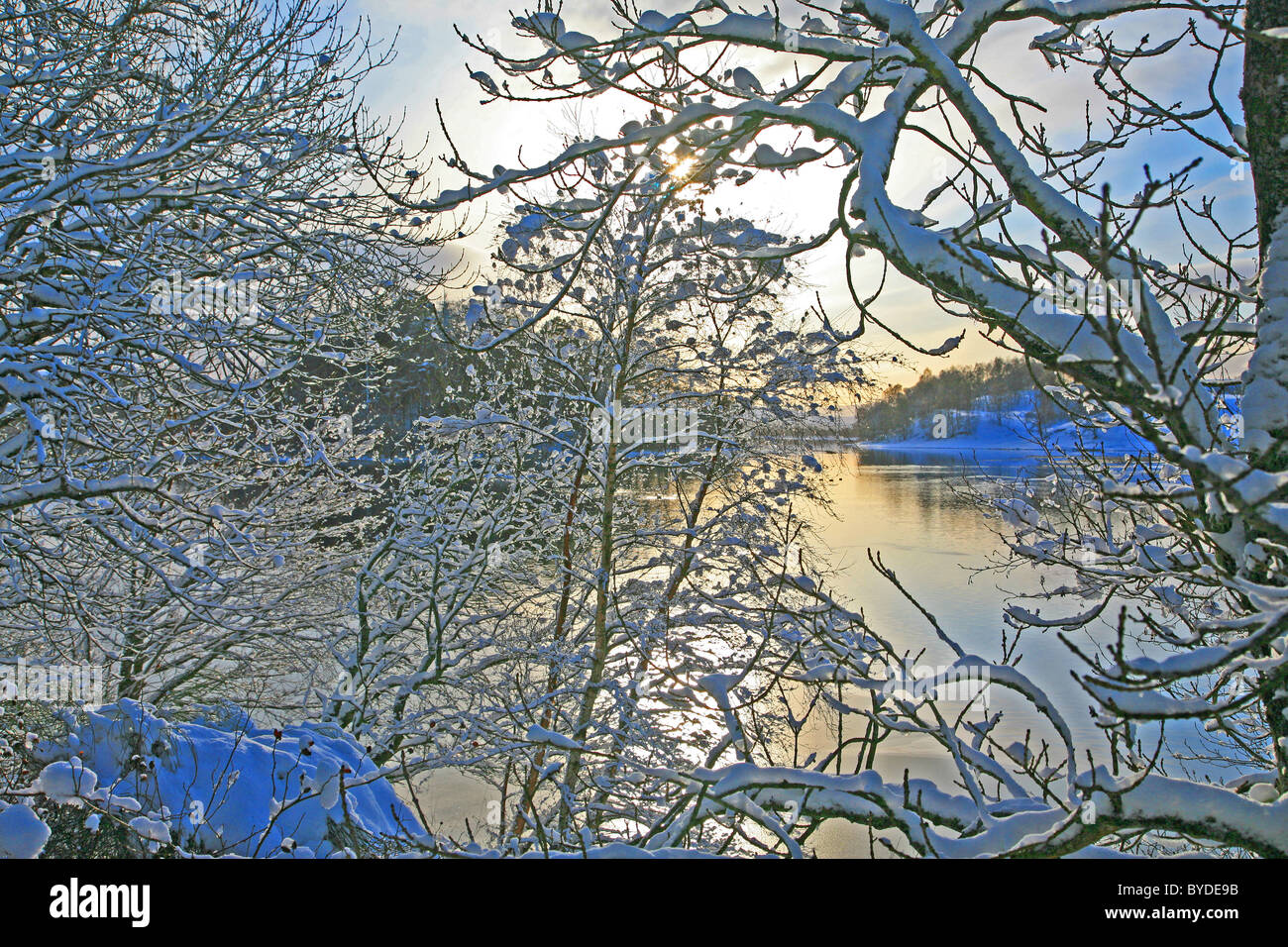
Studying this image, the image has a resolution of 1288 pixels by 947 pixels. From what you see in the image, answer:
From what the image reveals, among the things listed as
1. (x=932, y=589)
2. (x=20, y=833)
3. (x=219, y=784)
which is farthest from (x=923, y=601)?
(x=20, y=833)

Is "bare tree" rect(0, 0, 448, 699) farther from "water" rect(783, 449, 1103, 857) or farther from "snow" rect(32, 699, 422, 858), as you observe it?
"water" rect(783, 449, 1103, 857)

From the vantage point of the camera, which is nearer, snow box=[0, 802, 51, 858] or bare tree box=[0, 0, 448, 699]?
snow box=[0, 802, 51, 858]

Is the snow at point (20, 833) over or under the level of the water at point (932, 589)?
over

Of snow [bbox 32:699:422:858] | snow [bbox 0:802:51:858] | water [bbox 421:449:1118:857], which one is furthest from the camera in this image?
water [bbox 421:449:1118:857]

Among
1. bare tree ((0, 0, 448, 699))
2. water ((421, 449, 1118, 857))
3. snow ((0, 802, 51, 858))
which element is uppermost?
bare tree ((0, 0, 448, 699))

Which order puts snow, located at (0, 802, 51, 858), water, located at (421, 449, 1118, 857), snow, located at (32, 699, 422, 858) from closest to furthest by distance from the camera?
1. snow, located at (0, 802, 51, 858)
2. snow, located at (32, 699, 422, 858)
3. water, located at (421, 449, 1118, 857)

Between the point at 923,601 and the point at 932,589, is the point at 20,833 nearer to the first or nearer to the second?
the point at 923,601

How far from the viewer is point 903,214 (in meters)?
2.30

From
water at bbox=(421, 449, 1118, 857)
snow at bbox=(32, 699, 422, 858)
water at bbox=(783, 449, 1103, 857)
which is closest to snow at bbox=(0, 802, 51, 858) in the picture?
snow at bbox=(32, 699, 422, 858)

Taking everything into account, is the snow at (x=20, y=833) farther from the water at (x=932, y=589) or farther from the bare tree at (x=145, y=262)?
the water at (x=932, y=589)

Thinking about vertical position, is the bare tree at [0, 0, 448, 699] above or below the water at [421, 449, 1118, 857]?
above

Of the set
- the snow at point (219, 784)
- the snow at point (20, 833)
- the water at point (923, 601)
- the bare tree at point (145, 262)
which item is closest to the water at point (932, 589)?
the water at point (923, 601)

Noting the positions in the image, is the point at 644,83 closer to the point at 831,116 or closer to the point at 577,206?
the point at 577,206

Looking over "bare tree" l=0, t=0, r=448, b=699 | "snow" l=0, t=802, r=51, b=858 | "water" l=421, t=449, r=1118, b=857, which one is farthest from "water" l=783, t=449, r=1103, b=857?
"bare tree" l=0, t=0, r=448, b=699
